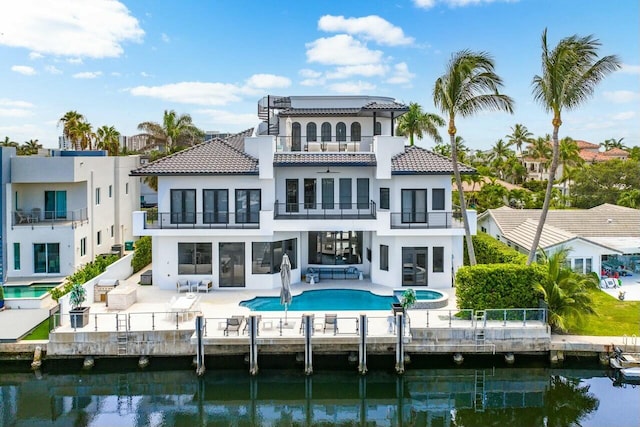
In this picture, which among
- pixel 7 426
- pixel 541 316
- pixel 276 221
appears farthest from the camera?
pixel 276 221

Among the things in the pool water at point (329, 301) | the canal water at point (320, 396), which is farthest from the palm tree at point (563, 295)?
the pool water at point (329, 301)

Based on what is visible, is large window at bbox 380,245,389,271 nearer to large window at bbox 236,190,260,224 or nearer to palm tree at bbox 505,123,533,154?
large window at bbox 236,190,260,224

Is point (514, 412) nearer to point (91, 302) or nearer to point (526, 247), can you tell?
point (526, 247)

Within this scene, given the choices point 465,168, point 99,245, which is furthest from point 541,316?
point 99,245

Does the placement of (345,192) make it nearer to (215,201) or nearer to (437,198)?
(437,198)

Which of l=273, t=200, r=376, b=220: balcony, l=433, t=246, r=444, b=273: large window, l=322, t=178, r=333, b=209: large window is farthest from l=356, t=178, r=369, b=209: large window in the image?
l=433, t=246, r=444, b=273: large window

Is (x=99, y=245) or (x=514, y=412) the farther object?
(x=99, y=245)
